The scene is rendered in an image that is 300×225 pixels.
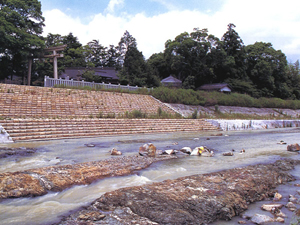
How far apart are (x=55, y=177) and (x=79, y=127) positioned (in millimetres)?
7675

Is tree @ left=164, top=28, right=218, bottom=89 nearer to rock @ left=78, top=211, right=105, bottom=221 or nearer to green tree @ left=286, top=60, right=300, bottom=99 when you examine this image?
green tree @ left=286, top=60, right=300, bottom=99

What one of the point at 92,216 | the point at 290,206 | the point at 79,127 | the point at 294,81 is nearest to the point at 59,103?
the point at 79,127

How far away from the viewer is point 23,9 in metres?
21.7

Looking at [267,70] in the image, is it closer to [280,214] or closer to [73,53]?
[73,53]

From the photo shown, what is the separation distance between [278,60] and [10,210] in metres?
48.8

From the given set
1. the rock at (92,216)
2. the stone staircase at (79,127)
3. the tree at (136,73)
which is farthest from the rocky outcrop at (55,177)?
the tree at (136,73)

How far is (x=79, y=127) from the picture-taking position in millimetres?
11328

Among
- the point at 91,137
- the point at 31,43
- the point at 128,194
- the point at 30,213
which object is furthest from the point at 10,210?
the point at 31,43

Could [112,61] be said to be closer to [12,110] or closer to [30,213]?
[12,110]

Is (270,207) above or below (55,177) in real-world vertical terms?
below

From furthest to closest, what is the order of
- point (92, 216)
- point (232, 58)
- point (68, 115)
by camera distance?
point (232, 58) → point (68, 115) → point (92, 216)

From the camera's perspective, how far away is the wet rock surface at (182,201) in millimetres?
2658

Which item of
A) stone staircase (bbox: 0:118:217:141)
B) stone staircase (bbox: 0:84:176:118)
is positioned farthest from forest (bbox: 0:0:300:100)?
stone staircase (bbox: 0:118:217:141)

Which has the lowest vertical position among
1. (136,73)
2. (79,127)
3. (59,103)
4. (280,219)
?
(280,219)
